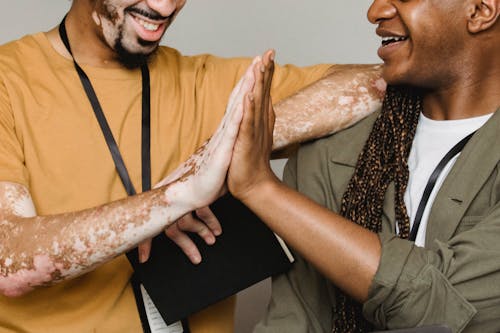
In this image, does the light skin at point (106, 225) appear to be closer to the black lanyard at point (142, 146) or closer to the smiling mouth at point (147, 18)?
the black lanyard at point (142, 146)

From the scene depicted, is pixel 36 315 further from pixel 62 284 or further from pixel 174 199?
pixel 174 199

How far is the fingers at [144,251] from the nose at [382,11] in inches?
26.5

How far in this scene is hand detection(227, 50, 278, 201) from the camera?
5.48ft

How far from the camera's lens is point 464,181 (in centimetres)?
179

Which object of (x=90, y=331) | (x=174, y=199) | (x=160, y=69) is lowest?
(x=90, y=331)

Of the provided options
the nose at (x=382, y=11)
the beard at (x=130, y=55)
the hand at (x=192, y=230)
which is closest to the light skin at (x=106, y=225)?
the hand at (x=192, y=230)

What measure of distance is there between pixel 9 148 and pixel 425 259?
88 cm

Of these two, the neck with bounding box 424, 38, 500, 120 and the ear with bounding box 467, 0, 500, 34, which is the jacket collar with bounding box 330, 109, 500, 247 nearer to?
the neck with bounding box 424, 38, 500, 120

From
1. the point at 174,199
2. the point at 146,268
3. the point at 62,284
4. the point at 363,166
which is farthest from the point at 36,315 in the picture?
the point at 363,166

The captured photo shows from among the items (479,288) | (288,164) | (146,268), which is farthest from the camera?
(288,164)

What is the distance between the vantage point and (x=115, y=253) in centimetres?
178

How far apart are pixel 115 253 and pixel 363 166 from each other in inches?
22.6

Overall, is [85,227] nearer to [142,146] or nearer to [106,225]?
[106,225]

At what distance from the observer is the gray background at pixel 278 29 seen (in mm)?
3053
